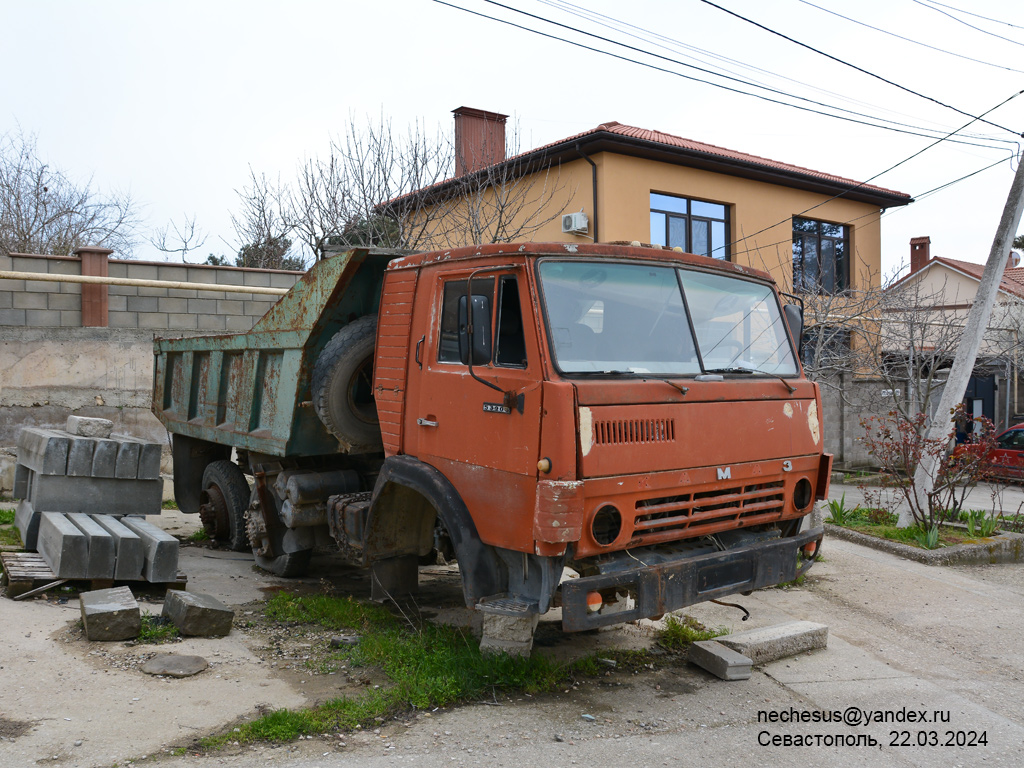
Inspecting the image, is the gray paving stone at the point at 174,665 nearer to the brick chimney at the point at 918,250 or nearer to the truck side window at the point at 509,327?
the truck side window at the point at 509,327

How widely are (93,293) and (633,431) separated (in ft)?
27.8

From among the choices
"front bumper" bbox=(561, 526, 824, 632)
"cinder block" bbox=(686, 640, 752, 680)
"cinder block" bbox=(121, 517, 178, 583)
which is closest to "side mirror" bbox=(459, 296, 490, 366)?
"front bumper" bbox=(561, 526, 824, 632)

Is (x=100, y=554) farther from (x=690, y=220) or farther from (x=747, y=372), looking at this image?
(x=690, y=220)

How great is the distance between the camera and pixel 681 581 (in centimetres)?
411

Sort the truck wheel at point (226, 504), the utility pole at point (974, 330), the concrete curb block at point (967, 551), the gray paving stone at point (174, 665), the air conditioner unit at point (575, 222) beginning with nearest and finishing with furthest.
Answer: the gray paving stone at point (174, 665)
the truck wheel at point (226, 504)
the concrete curb block at point (967, 551)
the utility pole at point (974, 330)
the air conditioner unit at point (575, 222)

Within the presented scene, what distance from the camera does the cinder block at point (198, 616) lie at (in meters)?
5.05

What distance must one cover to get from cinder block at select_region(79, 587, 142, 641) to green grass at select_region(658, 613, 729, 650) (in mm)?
→ 3309

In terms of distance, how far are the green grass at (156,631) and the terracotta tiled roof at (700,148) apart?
494 inches

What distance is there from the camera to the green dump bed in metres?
5.82

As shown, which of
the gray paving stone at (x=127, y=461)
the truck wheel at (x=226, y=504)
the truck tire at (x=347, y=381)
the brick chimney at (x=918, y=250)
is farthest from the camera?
the brick chimney at (x=918, y=250)

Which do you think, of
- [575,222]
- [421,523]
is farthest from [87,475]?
[575,222]

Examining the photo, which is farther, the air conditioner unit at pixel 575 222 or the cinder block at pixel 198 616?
the air conditioner unit at pixel 575 222

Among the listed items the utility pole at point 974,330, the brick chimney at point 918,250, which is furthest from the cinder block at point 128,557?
the brick chimney at point 918,250

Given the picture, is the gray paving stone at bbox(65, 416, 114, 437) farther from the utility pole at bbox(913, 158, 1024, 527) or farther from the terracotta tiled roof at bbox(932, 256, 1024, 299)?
the terracotta tiled roof at bbox(932, 256, 1024, 299)
